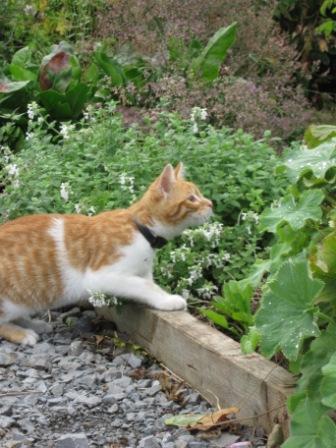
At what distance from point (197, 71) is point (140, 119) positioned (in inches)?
36.5

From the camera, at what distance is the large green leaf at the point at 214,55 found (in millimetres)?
7465

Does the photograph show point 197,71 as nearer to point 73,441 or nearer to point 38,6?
point 38,6

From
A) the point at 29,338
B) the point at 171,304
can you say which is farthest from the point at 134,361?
the point at 29,338

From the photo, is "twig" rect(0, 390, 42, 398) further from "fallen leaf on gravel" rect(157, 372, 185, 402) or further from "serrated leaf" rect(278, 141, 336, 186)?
"serrated leaf" rect(278, 141, 336, 186)

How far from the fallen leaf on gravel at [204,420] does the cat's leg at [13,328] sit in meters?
1.14

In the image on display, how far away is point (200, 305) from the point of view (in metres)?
4.86

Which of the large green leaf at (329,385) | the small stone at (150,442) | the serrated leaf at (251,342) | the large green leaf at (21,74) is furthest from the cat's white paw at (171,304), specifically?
the large green leaf at (21,74)

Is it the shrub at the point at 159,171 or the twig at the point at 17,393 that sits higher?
the shrub at the point at 159,171

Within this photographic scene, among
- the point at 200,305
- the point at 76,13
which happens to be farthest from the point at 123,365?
the point at 76,13

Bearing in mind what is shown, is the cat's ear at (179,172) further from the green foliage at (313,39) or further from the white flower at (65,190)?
the green foliage at (313,39)

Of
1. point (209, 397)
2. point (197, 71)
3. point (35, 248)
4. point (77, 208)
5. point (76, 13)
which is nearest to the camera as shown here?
point (209, 397)

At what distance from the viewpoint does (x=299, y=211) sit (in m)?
3.48

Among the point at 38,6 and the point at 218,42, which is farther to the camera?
the point at 38,6

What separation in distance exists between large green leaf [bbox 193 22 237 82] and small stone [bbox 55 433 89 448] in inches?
166
